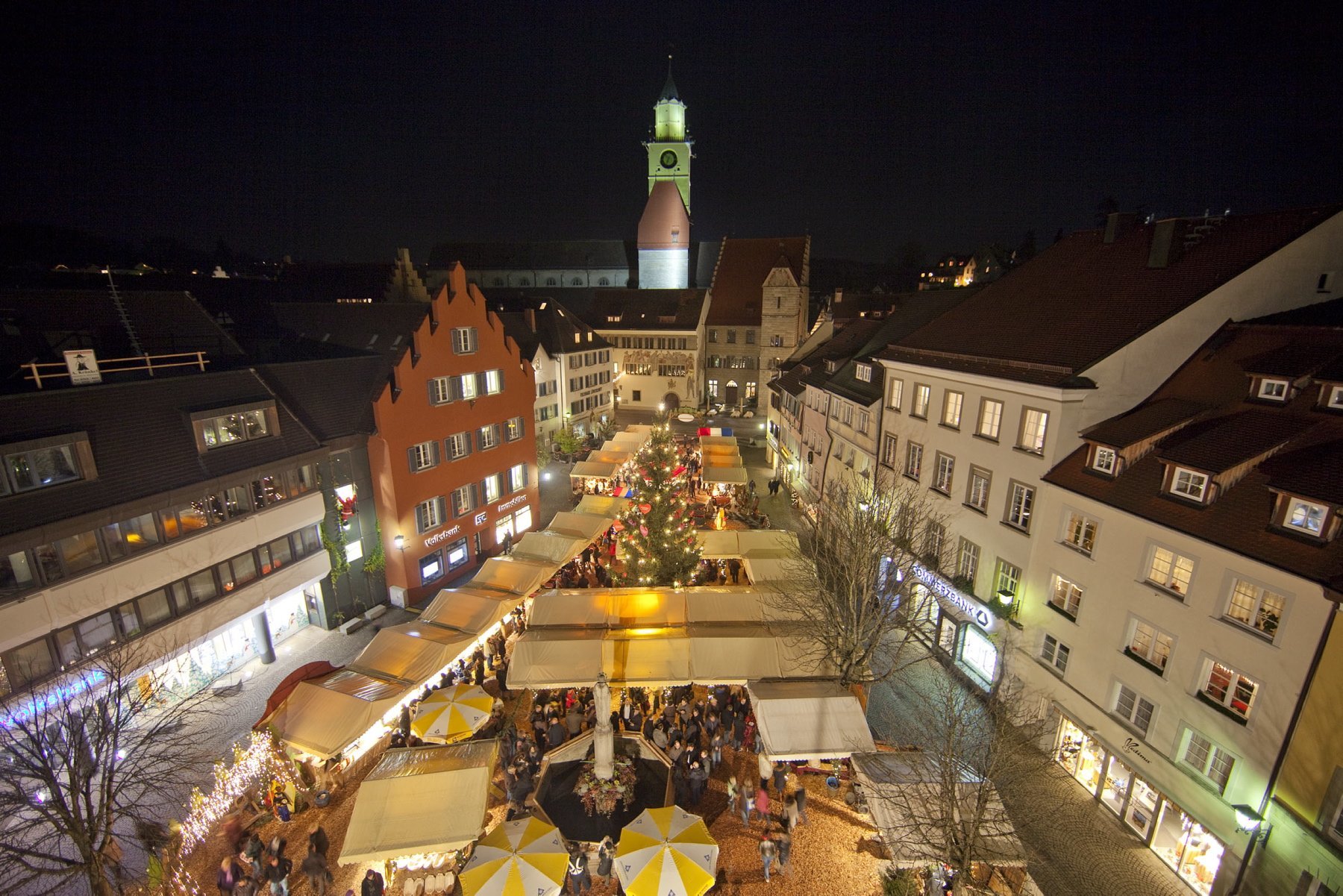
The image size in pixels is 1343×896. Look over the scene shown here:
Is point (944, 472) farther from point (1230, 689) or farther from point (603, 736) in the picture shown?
point (603, 736)

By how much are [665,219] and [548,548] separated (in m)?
55.7

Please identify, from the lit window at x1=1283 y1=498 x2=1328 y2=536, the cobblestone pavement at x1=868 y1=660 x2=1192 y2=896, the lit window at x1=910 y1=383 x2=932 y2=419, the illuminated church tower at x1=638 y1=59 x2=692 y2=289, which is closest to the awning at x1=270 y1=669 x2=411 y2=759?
the cobblestone pavement at x1=868 y1=660 x2=1192 y2=896

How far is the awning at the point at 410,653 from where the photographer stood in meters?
18.4

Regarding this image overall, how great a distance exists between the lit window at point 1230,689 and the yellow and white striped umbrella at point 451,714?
719 inches

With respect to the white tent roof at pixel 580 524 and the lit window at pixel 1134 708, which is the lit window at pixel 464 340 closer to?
the white tent roof at pixel 580 524

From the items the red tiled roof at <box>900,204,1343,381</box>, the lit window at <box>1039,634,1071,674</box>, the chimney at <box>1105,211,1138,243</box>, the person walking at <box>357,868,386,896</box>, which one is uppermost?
the chimney at <box>1105,211,1138,243</box>

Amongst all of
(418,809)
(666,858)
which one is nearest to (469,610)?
(418,809)

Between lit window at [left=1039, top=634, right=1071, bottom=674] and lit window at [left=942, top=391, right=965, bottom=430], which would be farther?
lit window at [left=942, top=391, right=965, bottom=430]

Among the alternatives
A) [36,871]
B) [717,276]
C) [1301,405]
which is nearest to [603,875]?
[36,871]

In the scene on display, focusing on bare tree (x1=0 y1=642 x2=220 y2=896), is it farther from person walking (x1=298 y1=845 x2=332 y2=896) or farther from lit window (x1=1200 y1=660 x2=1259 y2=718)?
lit window (x1=1200 y1=660 x2=1259 y2=718)

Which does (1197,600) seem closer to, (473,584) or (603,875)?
(603,875)

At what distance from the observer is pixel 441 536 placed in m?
28.2

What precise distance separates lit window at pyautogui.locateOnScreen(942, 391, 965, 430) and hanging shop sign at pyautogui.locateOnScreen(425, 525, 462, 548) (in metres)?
22.6

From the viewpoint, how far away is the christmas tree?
79.6 feet
